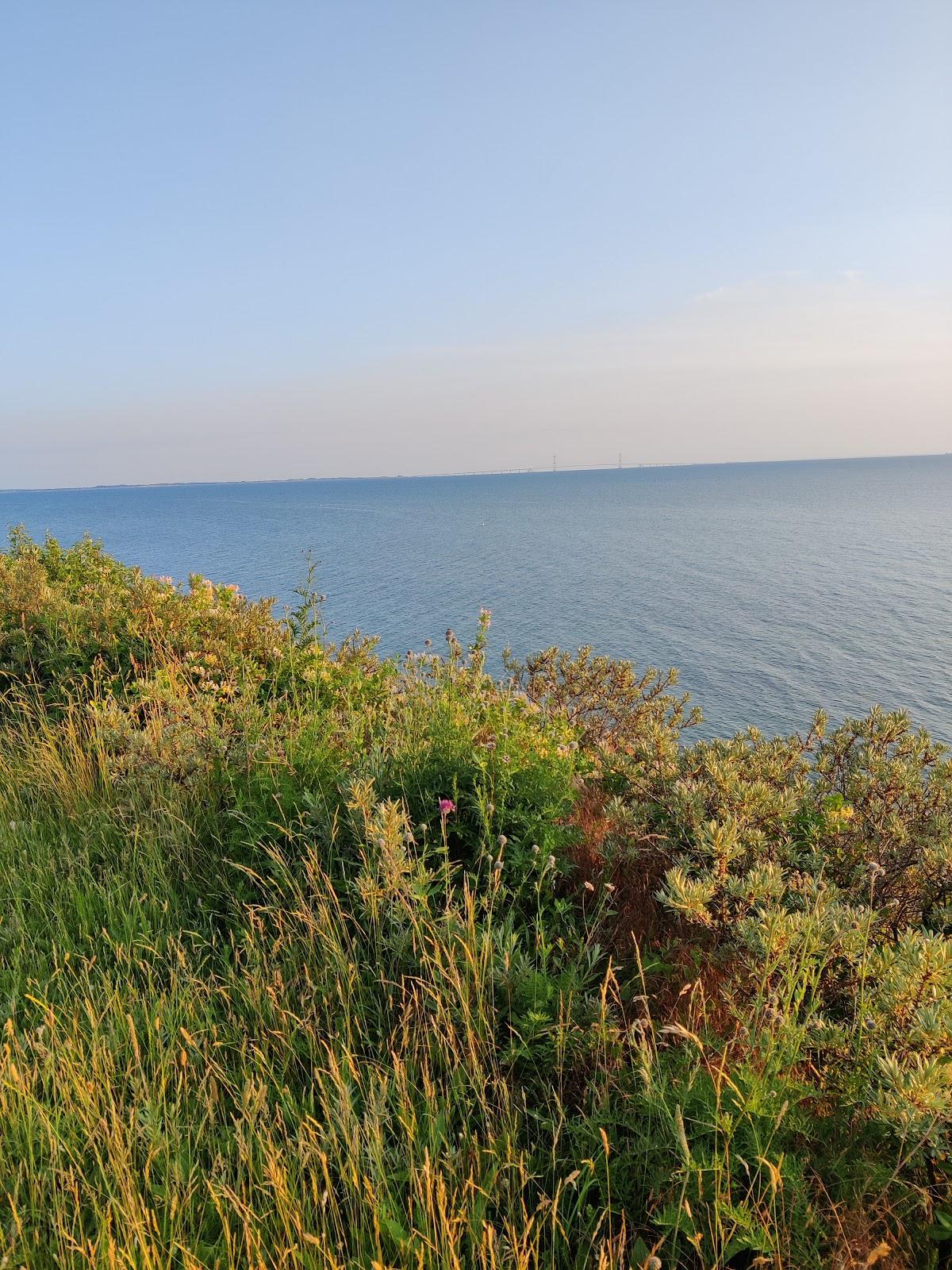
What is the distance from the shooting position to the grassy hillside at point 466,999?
1870 millimetres

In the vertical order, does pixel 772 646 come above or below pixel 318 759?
below

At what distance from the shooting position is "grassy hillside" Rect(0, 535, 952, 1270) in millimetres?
1870

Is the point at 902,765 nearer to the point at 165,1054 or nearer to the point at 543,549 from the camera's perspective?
the point at 165,1054

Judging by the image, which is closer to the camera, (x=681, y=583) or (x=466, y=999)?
(x=466, y=999)

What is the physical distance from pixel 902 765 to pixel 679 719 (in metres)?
5.41

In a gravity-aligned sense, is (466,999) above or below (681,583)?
above

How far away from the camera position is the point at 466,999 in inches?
94.6

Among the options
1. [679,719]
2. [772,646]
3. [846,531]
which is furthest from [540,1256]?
[846,531]

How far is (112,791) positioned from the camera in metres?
4.63

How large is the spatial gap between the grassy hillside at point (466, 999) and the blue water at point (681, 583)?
28.5ft

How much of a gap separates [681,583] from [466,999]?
52.4 meters

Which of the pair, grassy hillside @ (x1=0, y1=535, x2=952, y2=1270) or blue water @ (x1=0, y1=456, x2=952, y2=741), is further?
blue water @ (x1=0, y1=456, x2=952, y2=741)

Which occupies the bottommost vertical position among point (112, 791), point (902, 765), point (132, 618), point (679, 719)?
point (679, 719)

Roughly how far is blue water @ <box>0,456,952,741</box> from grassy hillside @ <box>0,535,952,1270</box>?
28.5ft
